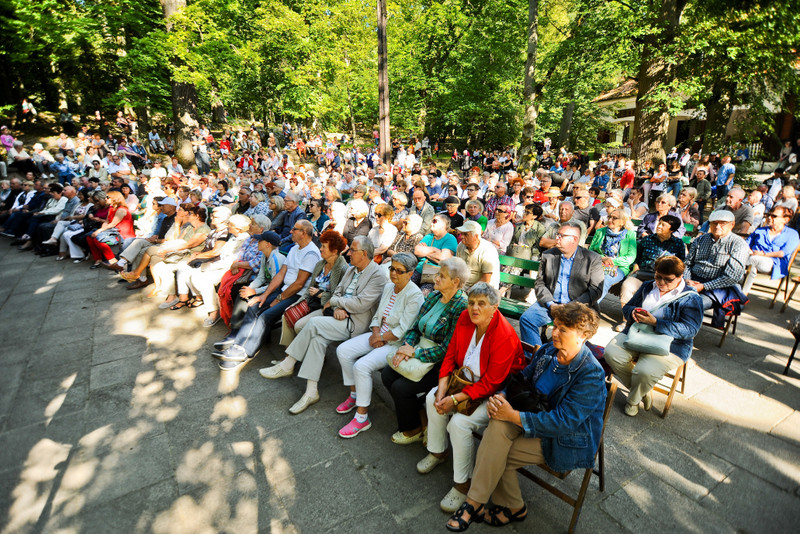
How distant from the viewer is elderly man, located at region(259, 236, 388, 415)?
3.67 metres

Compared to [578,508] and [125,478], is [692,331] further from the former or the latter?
[125,478]

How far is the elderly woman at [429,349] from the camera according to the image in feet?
9.77

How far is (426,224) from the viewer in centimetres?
657

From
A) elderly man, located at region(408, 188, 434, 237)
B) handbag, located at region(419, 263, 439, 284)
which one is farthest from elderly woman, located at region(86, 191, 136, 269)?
handbag, located at region(419, 263, 439, 284)

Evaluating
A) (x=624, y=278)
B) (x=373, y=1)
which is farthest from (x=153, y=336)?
(x=373, y=1)

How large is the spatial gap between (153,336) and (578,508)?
16.7 feet

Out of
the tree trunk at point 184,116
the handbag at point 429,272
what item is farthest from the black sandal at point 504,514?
the tree trunk at point 184,116

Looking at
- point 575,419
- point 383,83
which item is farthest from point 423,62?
Answer: point 575,419

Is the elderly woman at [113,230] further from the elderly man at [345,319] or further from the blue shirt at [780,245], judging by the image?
the blue shirt at [780,245]

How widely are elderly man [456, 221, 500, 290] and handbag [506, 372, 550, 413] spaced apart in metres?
1.81

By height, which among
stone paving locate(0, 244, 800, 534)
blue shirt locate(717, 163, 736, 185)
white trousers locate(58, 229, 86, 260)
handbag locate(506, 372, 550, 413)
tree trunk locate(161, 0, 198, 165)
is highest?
tree trunk locate(161, 0, 198, 165)

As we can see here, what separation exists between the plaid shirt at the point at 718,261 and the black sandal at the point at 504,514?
135 inches

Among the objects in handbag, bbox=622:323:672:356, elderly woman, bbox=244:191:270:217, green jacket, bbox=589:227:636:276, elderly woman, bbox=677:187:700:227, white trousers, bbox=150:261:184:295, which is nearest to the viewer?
handbag, bbox=622:323:672:356

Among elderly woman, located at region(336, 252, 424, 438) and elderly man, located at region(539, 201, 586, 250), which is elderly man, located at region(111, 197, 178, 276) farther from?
elderly man, located at region(539, 201, 586, 250)
